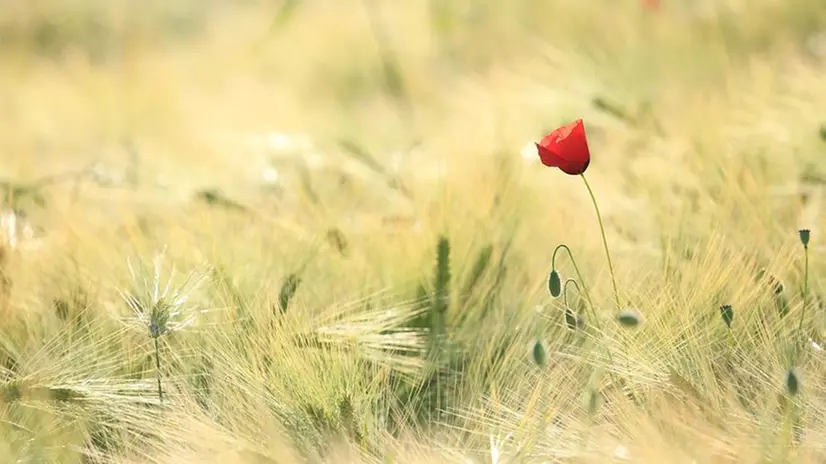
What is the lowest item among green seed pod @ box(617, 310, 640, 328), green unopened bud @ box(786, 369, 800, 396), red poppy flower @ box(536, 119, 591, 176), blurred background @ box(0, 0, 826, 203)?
green unopened bud @ box(786, 369, 800, 396)

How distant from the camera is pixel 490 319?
0.53 meters

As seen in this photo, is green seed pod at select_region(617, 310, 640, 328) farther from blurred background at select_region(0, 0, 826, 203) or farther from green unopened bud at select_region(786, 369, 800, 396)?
blurred background at select_region(0, 0, 826, 203)

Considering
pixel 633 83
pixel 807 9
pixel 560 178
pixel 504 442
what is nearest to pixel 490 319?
pixel 504 442

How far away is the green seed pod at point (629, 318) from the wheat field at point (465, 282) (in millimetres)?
14

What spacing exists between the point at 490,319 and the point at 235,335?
149mm

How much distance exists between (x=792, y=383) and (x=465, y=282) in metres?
0.20

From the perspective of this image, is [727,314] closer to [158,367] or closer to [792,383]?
[792,383]

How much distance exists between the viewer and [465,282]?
54cm

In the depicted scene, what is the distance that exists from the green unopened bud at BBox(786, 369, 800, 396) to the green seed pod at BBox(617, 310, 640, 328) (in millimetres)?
75

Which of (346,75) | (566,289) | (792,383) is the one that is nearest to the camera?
(792,383)

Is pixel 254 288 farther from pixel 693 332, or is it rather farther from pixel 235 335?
pixel 693 332

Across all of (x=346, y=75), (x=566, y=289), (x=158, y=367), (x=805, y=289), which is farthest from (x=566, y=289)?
(x=346, y=75)

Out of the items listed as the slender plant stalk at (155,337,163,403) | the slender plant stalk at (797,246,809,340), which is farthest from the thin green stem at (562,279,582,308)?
the slender plant stalk at (155,337,163,403)

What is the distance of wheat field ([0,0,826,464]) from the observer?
1.44 feet
